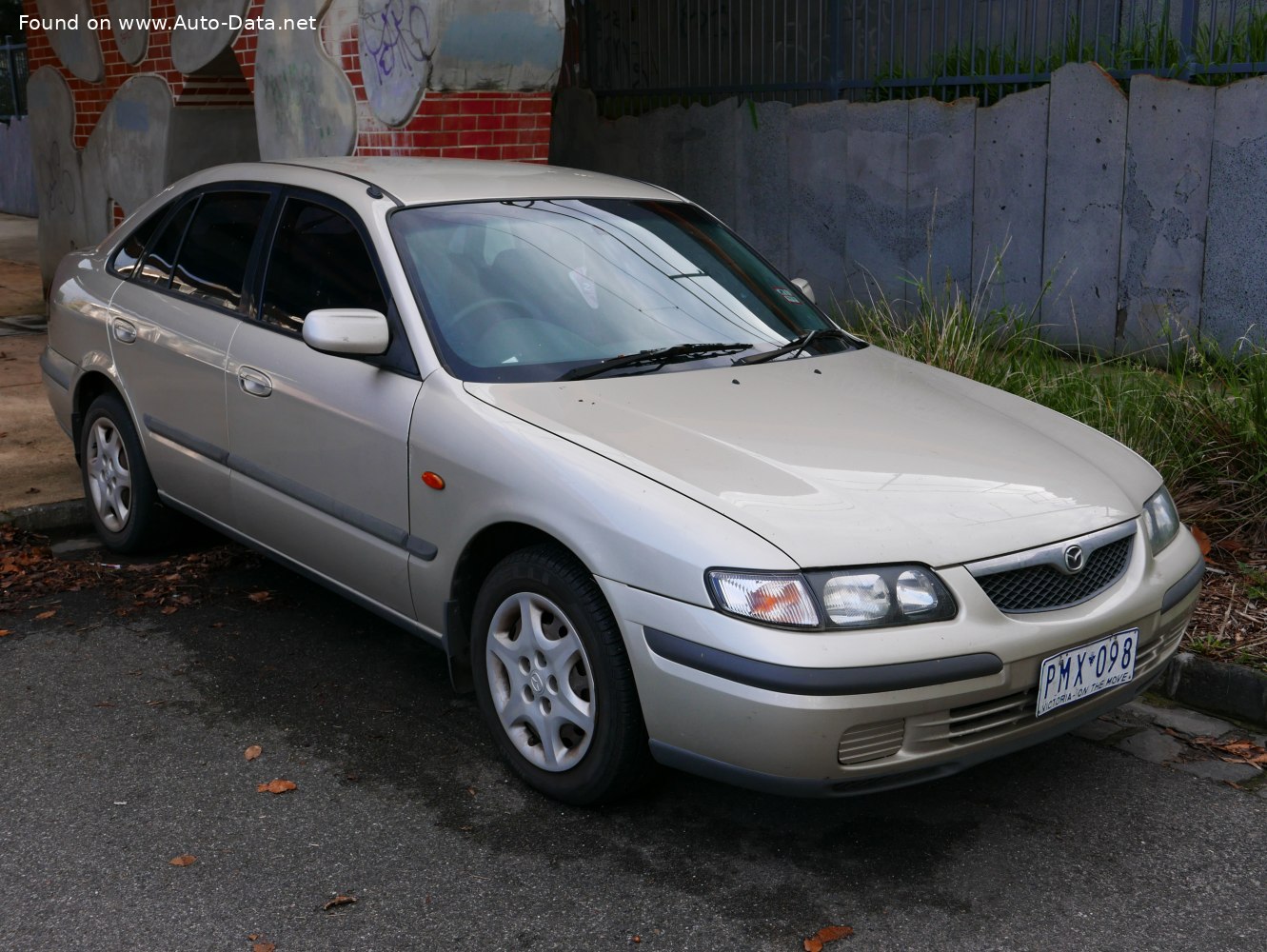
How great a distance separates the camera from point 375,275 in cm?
442

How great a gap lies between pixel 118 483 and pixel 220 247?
1243 mm

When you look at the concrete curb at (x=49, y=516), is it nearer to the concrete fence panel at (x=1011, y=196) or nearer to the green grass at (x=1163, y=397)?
the green grass at (x=1163, y=397)

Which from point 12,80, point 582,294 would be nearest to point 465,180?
point 582,294

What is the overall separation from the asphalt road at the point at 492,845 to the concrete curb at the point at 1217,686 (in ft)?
1.79

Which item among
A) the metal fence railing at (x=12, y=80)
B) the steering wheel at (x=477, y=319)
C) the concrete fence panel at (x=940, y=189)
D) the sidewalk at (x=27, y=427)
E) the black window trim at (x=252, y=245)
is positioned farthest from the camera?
the metal fence railing at (x=12, y=80)

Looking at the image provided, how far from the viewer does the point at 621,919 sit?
129 inches

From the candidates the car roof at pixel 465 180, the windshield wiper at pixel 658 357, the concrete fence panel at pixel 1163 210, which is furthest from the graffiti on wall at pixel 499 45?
the windshield wiper at pixel 658 357

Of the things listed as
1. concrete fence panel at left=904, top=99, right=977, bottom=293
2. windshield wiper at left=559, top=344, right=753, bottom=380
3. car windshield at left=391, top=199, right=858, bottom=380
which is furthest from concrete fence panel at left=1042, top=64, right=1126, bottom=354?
windshield wiper at left=559, top=344, right=753, bottom=380

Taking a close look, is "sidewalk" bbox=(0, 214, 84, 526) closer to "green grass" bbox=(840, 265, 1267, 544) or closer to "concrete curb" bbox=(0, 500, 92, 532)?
"concrete curb" bbox=(0, 500, 92, 532)

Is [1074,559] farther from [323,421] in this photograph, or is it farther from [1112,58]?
[1112,58]

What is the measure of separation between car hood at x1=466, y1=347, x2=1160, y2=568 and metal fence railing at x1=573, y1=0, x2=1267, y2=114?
4.58 metres

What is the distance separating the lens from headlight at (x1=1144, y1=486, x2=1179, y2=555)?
154 inches

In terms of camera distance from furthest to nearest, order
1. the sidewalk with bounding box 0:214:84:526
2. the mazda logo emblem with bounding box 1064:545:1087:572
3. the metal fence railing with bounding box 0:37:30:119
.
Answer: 1. the metal fence railing with bounding box 0:37:30:119
2. the sidewalk with bounding box 0:214:84:526
3. the mazda logo emblem with bounding box 1064:545:1087:572

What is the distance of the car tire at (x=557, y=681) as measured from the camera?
353 centimetres
